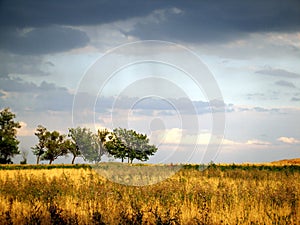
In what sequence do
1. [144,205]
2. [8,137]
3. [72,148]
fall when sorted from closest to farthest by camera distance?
[144,205] < [8,137] < [72,148]

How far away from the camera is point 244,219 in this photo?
409 inches

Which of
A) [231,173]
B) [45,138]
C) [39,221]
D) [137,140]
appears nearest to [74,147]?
[45,138]

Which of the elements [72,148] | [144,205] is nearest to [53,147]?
[72,148]

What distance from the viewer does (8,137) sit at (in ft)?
232

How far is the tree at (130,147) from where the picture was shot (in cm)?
8138

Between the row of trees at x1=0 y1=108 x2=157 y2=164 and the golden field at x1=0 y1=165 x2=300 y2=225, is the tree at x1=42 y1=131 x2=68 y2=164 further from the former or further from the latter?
the golden field at x1=0 y1=165 x2=300 y2=225

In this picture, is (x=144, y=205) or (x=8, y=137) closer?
(x=144, y=205)

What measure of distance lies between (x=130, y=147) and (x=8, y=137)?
2544cm

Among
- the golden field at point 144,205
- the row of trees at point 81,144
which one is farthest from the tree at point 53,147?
the golden field at point 144,205

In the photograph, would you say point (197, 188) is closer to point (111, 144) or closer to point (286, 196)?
point (286, 196)

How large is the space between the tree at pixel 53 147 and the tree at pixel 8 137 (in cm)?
1451

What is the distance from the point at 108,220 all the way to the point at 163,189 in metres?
6.28

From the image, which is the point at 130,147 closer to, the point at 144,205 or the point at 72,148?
the point at 72,148

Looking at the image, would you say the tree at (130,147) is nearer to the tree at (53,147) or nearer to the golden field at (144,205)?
the tree at (53,147)
